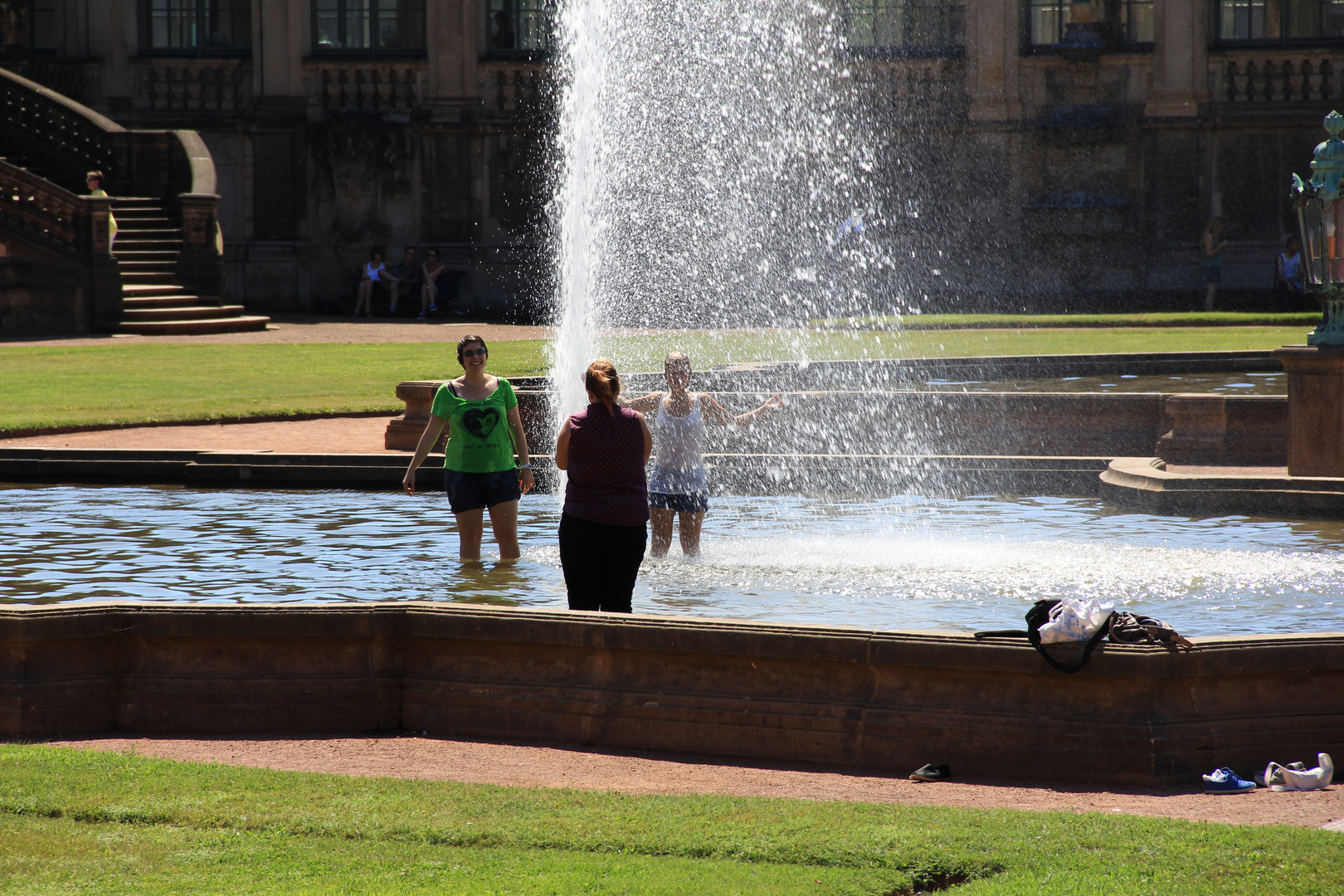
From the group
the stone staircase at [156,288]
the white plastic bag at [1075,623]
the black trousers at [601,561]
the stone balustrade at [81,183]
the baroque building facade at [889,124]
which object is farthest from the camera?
the baroque building facade at [889,124]

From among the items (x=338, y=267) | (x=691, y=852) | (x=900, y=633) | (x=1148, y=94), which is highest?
(x=1148, y=94)

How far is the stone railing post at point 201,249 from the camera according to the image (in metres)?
31.0

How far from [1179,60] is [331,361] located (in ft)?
66.9

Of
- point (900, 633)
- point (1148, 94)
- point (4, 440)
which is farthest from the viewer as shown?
→ point (1148, 94)

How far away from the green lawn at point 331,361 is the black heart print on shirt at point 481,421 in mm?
8185

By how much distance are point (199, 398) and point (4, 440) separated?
3595 mm

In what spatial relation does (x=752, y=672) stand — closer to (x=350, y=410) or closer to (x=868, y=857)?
(x=868, y=857)

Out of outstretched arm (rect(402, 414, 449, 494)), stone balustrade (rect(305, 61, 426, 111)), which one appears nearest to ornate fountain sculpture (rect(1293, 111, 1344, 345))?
outstretched arm (rect(402, 414, 449, 494))

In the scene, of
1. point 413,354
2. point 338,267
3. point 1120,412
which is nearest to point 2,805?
point 1120,412

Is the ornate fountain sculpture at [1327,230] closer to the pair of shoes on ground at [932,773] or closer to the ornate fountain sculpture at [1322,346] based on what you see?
the ornate fountain sculpture at [1322,346]

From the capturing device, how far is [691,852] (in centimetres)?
515

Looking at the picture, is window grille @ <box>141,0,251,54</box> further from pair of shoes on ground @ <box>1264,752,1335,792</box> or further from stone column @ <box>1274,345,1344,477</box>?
pair of shoes on ground @ <box>1264,752,1335,792</box>

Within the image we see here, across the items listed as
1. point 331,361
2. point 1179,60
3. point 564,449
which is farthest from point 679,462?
point 1179,60

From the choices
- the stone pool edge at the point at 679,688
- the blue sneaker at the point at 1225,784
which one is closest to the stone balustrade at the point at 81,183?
the stone pool edge at the point at 679,688
